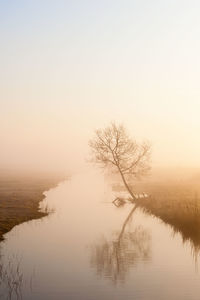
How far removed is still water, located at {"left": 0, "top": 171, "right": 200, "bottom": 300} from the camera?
1725 cm

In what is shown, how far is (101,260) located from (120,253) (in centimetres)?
225

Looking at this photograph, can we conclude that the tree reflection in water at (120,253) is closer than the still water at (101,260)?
No

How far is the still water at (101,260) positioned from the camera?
17250mm

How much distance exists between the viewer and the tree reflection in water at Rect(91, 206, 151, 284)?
67.9 ft

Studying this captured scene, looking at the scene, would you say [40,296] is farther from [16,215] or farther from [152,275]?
[16,215]

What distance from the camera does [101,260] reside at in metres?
23.1

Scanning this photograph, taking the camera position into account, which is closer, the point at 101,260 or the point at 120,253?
the point at 101,260

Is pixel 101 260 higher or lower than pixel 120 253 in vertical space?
lower

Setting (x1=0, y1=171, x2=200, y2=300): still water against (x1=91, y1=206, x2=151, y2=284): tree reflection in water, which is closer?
(x1=0, y1=171, x2=200, y2=300): still water

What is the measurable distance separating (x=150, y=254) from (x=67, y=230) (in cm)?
1067

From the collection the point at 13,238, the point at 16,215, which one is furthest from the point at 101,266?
the point at 16,215

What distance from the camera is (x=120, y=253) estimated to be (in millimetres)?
25031

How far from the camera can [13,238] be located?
29.2 metres

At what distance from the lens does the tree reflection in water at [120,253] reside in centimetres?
2070
